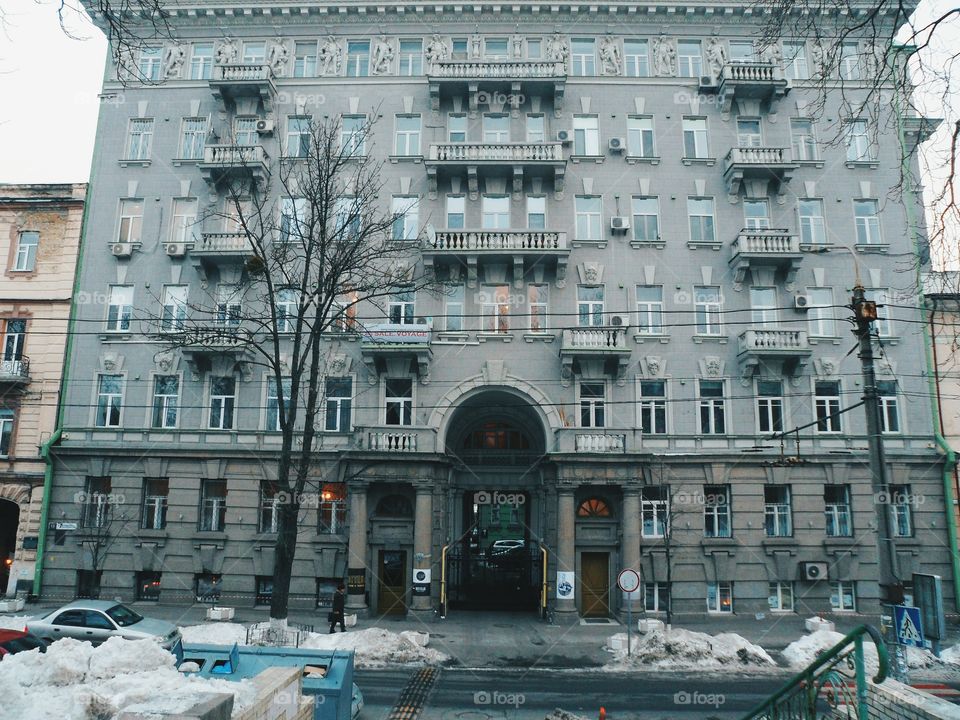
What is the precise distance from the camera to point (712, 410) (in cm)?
2850

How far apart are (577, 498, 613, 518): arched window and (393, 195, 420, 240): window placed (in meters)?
13.4

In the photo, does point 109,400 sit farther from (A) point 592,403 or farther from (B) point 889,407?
(B) point 889,407

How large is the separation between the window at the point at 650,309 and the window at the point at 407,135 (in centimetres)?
1193

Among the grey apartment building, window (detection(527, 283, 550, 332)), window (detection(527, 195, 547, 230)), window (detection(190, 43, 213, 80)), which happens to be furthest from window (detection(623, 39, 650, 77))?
window (detection(190, 43, 213, 80))

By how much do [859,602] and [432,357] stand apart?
772 inches

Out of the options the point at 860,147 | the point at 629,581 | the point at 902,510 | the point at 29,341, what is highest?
the point at 860,147

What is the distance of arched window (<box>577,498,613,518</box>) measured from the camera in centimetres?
2786

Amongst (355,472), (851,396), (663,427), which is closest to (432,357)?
(355,472)

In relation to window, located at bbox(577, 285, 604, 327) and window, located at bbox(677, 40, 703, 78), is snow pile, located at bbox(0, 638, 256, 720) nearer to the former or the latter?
window, located at bbox(577, 285, 604, 327)

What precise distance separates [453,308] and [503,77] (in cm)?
1038

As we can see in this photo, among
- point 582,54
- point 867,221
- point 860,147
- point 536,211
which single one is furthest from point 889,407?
point 582,54

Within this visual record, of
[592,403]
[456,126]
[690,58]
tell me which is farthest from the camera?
[690,58]

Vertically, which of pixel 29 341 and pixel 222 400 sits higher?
pixel 29 341

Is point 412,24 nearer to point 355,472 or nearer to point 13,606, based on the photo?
point 355,472
